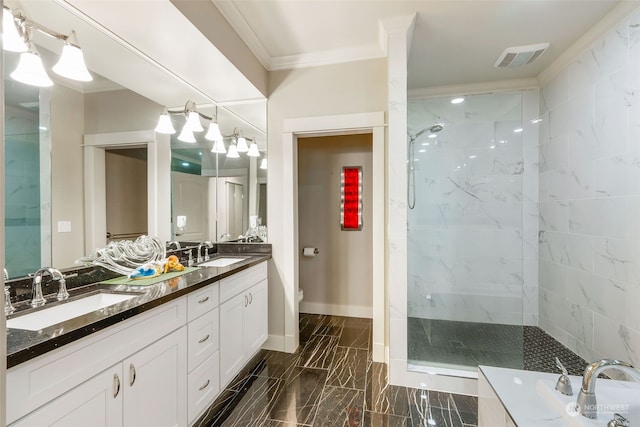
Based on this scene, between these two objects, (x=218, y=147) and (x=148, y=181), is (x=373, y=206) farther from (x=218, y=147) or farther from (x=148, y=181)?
(x=148, y=181)

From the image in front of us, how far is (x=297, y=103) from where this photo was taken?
8.61 feet

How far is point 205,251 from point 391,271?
65.2 inches

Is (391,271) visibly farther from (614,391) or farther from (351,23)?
Result: (351,23)

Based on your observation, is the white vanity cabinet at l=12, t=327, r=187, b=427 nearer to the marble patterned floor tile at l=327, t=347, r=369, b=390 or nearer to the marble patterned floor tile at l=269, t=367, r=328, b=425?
the marble patterned floor tile at l=269, t=367, r=328, b=425

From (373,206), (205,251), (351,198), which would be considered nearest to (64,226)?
(205,251)

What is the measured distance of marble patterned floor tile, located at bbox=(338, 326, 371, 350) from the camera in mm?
2731

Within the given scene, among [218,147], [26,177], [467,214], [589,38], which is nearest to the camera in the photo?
[26,177]

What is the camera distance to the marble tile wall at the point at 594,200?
197cm

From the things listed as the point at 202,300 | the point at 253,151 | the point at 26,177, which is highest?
the point at 253,151

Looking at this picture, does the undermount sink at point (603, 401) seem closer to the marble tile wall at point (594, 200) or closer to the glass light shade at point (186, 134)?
the marble tile wall at point (594, 200)

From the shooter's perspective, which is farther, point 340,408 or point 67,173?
point 340,408

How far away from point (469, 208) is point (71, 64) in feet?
10.4

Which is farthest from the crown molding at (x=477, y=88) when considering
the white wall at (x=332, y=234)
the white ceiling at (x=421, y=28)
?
the white wall at (x=332, y=234)

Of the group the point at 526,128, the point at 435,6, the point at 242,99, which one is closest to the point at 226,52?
the point at 242,99
